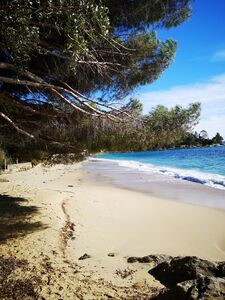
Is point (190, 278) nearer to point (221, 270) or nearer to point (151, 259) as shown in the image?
point (221, 270)

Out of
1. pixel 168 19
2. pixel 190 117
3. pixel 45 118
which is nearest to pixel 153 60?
pixel 168 19

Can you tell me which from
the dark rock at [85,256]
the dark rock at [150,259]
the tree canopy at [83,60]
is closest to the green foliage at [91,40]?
the tree canopy at [83,60]

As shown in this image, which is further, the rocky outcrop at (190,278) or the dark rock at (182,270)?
the dark rock at (182,270)

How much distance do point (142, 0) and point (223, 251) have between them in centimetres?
516

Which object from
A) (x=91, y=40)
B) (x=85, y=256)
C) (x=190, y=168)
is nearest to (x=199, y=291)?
(x=85, y=256)

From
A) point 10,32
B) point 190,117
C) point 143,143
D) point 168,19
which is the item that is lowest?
point 143,143

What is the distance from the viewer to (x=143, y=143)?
755 centimetres

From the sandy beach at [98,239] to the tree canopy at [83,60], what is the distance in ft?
7.17

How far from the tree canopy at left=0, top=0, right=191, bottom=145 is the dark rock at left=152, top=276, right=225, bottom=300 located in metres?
3.34

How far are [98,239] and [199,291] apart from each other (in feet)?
13.7

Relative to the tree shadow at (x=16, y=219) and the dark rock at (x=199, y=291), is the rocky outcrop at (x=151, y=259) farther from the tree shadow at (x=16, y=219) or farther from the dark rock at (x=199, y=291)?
the tree shadow at (x=16, y=219)

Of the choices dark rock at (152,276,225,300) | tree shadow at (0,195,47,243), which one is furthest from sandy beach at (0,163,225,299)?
dark rock at (152,276,225,300)

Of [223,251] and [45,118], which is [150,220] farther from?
[45,118]

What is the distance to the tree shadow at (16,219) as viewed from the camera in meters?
7.57
